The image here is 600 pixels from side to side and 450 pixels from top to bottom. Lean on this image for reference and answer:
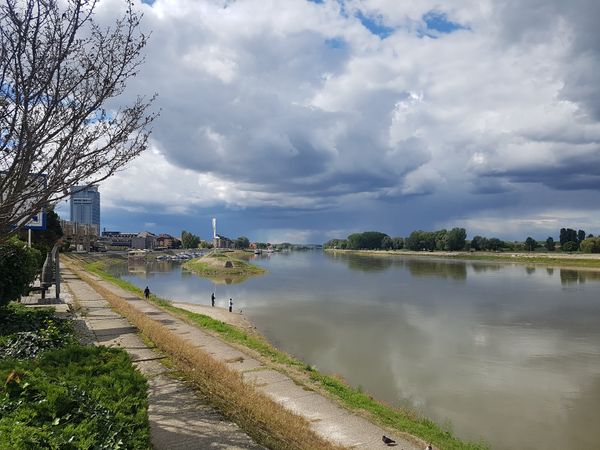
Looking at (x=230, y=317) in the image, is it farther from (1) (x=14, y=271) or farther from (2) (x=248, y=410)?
(2) (x=248, y=410)

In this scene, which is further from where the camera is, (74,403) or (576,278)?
(576,278)

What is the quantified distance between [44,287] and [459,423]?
691 inches

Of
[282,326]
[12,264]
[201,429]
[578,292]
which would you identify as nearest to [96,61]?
[201,429]

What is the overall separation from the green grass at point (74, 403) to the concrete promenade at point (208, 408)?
1.51 meters

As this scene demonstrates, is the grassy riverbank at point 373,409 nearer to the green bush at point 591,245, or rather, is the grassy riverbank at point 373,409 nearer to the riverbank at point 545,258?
the riverbank at point 545,258

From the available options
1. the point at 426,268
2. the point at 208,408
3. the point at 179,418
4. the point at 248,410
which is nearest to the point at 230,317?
the point at 248,410

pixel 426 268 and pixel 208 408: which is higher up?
pixel 208 408

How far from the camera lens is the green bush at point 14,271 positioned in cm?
1291

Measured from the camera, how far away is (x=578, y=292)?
54.5m

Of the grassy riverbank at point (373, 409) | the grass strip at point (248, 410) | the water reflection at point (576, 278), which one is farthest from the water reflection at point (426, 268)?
the grass strip at point (248, 410)

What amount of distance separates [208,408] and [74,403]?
12.5 ft

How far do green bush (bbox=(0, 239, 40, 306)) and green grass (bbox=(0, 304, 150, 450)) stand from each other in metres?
8.55

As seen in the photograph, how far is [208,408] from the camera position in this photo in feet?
25.7

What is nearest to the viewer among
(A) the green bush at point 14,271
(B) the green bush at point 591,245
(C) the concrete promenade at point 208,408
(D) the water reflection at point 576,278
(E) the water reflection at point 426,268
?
(C) the concrete promenade at point 208,408
